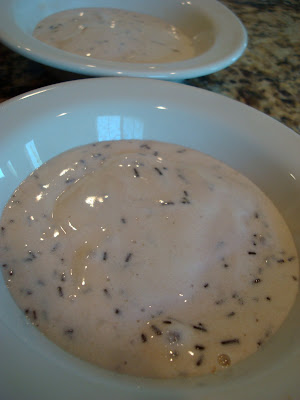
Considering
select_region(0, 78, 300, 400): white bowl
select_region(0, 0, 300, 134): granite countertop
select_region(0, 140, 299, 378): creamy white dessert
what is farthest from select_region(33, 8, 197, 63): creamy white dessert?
select_region(0, 140, 299, 378): creamy white dessert

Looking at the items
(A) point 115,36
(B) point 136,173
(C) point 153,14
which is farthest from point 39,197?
(C) point 153,14

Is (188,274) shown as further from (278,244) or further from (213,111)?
(213,111)

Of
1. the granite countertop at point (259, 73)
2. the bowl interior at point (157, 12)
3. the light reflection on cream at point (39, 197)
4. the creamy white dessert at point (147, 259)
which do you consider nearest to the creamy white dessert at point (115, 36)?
the bowl interior at point (157, 12)

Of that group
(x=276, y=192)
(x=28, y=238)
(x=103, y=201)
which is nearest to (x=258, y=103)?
(x=276, y=192)

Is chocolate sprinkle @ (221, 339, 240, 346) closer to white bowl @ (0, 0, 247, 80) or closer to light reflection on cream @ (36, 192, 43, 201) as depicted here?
light reflection on cream @ (36, 192, 43, 201)

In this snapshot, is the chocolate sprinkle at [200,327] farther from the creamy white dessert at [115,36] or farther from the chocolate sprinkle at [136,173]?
the creamy white dessert at [115,36]

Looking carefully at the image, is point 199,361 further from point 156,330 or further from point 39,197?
point 39,197
